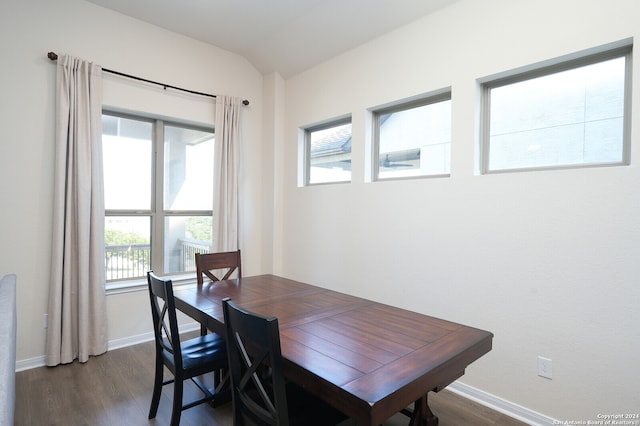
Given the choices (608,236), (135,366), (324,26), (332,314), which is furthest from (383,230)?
(135,366)

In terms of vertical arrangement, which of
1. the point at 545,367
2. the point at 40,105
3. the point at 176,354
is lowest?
the point at 545,367

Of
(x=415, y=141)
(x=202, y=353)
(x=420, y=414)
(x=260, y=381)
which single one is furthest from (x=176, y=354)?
(x=415, y=141)

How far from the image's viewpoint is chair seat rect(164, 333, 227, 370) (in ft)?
6.31

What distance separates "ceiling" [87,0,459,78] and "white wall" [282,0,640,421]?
165 millimetres

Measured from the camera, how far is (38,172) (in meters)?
2.79

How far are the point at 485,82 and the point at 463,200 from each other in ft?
2.93

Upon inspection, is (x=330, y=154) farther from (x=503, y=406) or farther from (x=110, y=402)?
(x=110, y=402)

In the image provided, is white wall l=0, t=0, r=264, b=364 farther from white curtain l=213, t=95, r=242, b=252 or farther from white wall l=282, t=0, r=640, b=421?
white wall l=282, t=0, r=640, b=421

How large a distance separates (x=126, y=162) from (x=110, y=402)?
2.23 m

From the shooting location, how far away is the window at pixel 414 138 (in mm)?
2729

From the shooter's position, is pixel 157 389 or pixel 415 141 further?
pixel 415 141

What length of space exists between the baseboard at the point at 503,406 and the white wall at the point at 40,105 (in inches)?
117

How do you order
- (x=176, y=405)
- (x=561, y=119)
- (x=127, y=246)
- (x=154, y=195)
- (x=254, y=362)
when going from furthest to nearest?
(x=154, y=195) < (x=127, y=246) < (x=561, y=119) < (x=176, y=405) < (x=254, y=362)

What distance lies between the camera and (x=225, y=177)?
378cm
